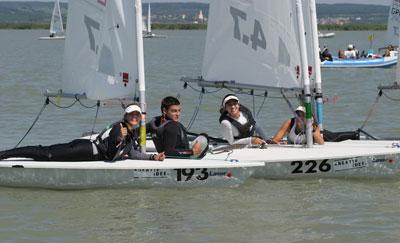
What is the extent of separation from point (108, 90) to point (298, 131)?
2.60 meters

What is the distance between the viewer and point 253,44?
15.3 metres

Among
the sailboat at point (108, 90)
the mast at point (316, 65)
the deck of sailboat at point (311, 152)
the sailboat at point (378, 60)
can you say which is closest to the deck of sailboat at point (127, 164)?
the sailboat at point (108, 90)

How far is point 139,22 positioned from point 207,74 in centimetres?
293

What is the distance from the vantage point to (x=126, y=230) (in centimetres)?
1097

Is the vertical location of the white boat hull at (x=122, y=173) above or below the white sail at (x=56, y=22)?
below

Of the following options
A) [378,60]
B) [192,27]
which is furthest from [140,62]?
[192,27]

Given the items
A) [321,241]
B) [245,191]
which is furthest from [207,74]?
[321,241]

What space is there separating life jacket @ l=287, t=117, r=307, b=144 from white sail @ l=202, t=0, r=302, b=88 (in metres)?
0.57

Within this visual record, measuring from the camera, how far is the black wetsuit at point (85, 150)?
1271 centimetres

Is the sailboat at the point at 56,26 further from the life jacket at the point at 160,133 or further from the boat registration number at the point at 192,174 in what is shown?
the boat registration number at the point at 192,174

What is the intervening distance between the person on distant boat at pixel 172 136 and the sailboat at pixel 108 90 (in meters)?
0.26

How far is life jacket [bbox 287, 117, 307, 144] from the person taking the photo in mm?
14242

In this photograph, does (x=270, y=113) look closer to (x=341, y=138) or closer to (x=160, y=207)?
(x=341, y=138)

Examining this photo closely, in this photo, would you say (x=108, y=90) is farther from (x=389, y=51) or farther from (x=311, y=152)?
(x=389, y=51)
